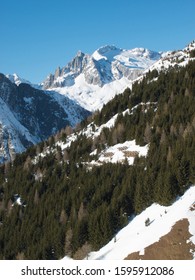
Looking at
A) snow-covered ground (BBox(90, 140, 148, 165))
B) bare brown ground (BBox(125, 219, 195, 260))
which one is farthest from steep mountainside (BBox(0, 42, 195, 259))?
bare brown ground (BBox(125, 219, 195, 260))

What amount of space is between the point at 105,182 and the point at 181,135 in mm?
30911

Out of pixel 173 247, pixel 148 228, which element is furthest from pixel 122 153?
pixel 173 247

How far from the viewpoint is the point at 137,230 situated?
100 meters

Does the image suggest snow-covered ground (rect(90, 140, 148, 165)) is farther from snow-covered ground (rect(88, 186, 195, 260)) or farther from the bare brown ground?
the bare brown ground

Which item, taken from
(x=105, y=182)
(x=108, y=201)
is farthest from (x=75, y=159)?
(x=108, y=201)

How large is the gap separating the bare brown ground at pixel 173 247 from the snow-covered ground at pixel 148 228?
3.61 ft

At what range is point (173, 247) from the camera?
7869cm

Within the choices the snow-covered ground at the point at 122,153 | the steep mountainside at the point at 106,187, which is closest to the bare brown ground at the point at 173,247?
the steep mountainside at the point at 106,187

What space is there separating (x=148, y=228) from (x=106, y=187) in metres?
45.1

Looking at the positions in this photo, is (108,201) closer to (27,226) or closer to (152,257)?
(27,226)

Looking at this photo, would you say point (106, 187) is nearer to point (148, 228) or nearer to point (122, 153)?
point (122, 153)

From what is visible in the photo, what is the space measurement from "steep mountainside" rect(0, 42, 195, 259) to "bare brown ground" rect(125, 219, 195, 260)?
404 mm
